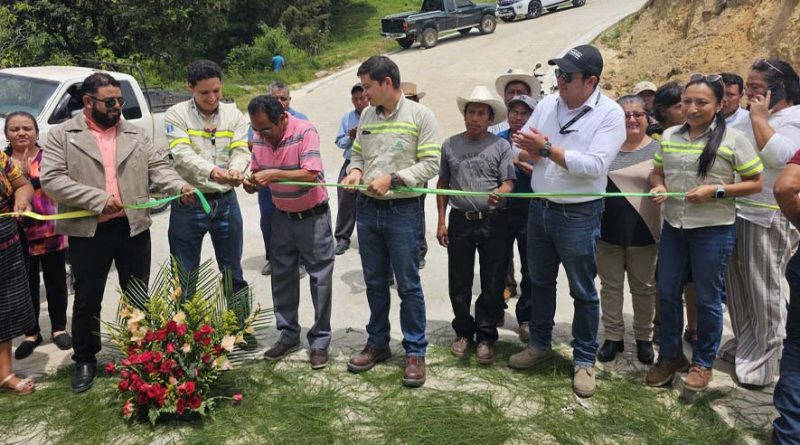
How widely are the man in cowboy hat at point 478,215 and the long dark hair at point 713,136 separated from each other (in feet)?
3.86

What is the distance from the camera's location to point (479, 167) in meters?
4.37

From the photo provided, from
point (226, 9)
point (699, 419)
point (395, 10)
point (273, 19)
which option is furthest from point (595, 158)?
point (395, 10)

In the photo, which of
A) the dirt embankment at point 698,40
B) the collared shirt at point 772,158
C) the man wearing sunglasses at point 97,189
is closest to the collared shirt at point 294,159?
the man wearing sunglasses at point 97,189

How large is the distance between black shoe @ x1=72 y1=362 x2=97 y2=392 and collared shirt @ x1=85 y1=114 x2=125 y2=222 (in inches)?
38.7

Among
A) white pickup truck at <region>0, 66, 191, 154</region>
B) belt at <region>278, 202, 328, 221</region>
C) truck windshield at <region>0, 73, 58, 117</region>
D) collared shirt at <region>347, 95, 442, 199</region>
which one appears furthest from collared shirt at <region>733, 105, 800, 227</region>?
truck windshield at <region>0, 73, 58, 117</region>

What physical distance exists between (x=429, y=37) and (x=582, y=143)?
20171 mm

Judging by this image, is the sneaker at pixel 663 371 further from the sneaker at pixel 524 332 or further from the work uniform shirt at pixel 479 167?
the work uniform shirt at pixel 479 167

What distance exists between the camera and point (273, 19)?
25703 millimetres

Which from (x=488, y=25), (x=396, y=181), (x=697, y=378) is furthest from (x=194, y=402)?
(x=488, y=25)

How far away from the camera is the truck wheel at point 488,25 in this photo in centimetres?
2459

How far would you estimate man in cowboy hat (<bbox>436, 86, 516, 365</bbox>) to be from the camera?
4.37 metres

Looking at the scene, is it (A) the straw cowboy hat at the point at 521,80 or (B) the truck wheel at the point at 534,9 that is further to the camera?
(B) the truck wheel at the point at 534,9

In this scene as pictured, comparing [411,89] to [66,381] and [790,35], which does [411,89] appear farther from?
[790,35]

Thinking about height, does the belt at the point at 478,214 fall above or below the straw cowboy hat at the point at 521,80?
below
